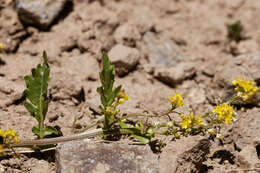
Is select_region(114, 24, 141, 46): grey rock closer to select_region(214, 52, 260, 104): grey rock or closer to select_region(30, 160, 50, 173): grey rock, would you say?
select_region(214, 52, 260, 104): grey rock

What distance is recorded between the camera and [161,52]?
488cm

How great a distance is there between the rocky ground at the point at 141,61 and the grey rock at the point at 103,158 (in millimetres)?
207

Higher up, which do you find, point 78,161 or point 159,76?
point 159,76

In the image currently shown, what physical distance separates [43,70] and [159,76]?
180cm

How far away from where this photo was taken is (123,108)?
13.0ft

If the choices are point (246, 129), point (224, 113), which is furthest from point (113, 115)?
point (246, 129)

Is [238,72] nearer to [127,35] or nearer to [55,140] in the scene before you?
[127,35]

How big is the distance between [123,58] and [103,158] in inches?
66.8

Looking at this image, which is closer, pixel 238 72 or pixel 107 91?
pixel 107 91

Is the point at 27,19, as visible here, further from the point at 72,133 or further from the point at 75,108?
the point at 72,133

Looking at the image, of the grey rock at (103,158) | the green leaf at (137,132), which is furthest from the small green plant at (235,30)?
the grey rock at (103,158)

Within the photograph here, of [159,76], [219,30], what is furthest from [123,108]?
[219,30]

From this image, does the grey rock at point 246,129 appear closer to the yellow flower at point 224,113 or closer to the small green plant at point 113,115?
the small green plant at point 113,115

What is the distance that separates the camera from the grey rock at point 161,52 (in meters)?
4.80
